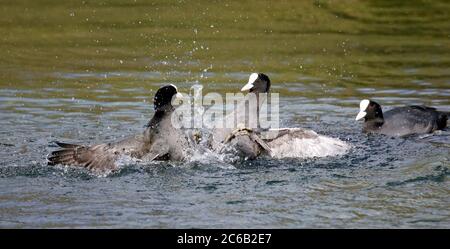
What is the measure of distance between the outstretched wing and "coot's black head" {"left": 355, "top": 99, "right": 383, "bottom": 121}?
3.02 metres

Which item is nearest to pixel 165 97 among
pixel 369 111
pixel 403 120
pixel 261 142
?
pixel 261 142

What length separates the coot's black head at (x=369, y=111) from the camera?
384 inches

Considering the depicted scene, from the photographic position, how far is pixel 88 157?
26.4 feet

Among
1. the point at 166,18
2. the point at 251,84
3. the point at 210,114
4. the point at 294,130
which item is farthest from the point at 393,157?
the point at 166,18

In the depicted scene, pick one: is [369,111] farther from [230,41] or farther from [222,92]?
[230,41]

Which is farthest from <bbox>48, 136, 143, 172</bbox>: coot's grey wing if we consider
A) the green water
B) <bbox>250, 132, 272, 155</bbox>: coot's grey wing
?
the green water

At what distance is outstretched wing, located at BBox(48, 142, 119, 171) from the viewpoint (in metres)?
7.96

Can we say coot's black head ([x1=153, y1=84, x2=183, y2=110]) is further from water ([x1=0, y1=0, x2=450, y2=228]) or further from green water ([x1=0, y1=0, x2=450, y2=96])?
green water ([x1=0, y1=0, x2=450, y2=96])

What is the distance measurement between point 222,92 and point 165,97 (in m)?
2.91

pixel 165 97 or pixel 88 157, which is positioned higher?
pixel 165 97

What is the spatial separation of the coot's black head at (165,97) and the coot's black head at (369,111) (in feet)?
8.07

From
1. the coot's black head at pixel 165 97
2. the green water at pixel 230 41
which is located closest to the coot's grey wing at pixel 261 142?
the coot's black head at pixel 165 97

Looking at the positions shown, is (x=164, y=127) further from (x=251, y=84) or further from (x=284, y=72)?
(x=284, y=72)

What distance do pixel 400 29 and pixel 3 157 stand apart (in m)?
7.98
